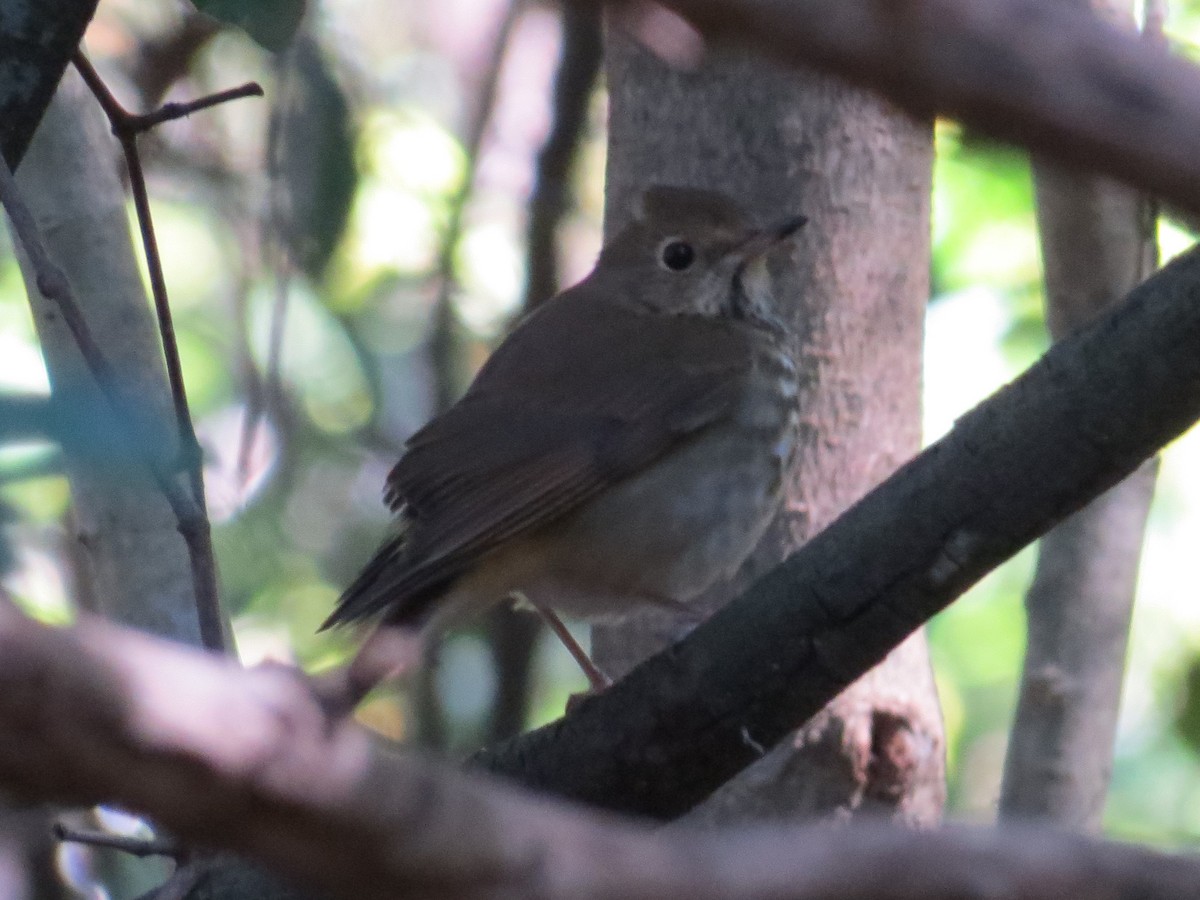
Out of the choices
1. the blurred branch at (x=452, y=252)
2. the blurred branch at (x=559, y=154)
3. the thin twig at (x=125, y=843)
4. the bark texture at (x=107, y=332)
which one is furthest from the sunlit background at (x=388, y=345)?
the thin twig at (x=125, y=843)

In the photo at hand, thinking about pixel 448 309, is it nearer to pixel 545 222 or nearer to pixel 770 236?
pixel 545 222

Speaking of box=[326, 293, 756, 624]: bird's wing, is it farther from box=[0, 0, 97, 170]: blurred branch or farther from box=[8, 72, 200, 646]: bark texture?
box=[0, 0, 97, 170]: blurred branch

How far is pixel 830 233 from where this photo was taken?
4.32 meters

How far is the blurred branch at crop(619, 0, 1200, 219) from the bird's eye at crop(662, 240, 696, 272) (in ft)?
12.9

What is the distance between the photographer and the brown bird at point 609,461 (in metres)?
3.91

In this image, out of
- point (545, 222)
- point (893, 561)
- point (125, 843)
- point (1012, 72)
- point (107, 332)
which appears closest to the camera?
point (1012, 72)

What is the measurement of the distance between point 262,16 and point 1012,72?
8.13 feet

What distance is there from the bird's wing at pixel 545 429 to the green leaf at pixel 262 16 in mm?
1134

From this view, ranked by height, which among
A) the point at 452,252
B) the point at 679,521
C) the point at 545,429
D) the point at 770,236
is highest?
the point at 452,252

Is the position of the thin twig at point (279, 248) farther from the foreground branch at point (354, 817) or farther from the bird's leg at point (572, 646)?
the foreground branch at point (354, 817)

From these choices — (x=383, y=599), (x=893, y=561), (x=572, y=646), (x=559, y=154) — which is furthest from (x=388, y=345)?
(x=893, y=561)

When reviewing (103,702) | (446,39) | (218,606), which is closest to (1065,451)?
(218,606)

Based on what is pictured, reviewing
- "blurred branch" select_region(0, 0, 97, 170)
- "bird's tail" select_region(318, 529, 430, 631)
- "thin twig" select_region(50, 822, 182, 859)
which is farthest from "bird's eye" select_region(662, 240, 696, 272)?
"thin twig" select_region(50, 822, 182, 859)

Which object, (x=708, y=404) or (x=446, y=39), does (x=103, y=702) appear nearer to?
(x=708, y=404)
